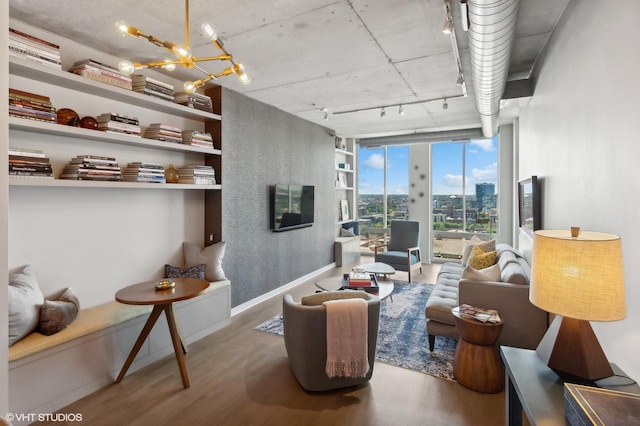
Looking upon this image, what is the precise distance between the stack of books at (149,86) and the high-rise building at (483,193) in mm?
6169

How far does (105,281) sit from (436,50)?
12.8 ft

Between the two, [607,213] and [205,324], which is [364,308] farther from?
[205,324]

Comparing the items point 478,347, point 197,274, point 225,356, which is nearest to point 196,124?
point 197,274

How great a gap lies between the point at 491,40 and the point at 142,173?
10.3ft

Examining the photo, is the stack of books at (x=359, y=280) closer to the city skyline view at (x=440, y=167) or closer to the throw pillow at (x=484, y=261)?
the throw pillow at (x=484, y=261)

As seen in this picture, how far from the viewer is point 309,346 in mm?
2398

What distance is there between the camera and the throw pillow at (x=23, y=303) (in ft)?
7.13

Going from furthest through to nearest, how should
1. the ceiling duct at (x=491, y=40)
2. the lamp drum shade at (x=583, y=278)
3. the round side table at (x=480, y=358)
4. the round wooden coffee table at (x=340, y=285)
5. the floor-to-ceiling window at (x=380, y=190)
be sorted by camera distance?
the floor-to-ceiling window at (x=380, y=190), the round wooden coffee table at (x=340, y=285), the round side table at (x=480, y=358), the ceiling duct at (x=491, y=40), the lamp drum shade at (x=583, y=278)

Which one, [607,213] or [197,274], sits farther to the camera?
[197,274]

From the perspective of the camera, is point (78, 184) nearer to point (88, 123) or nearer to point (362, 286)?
point (88, 123)

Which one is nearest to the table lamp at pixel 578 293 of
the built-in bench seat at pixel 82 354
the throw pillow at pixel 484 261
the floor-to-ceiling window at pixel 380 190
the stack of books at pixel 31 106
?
the throw pillow at pixel 484 261

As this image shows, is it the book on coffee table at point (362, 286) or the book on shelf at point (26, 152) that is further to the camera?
the book on coffee table at point (362, 286)

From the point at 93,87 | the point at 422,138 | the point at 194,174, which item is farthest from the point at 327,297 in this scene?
the point at 422,138

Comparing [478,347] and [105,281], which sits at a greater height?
[105,281]
